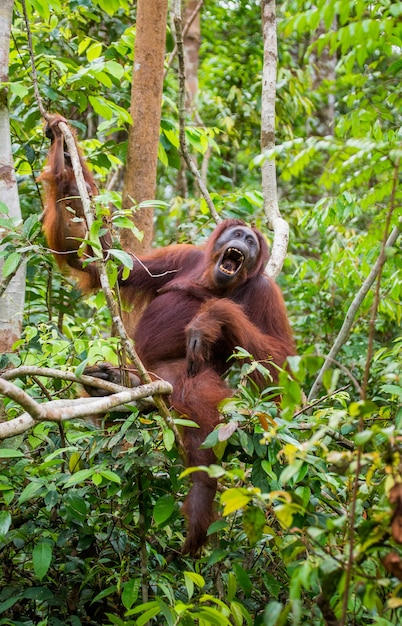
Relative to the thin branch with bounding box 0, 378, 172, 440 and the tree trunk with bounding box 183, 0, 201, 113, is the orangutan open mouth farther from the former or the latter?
the tree trunk with bounding box 183, 0, 201, 113

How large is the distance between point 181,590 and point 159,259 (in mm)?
2161

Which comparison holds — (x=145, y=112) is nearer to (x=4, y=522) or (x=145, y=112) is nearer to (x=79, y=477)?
(x=79, y=477)

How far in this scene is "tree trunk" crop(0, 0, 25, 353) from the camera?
12.1ft

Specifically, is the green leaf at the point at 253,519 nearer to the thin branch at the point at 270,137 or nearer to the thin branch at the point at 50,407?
the thin branch at the point at 50,407

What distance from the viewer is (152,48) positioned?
471 cm

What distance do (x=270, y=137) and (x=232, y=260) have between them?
2.98ft

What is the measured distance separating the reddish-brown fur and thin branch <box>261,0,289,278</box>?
0.64 ft

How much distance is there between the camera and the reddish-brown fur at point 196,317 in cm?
386

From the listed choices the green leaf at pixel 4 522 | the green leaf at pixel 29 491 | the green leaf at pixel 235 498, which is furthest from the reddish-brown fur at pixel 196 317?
the green leaf at pixel 235 498

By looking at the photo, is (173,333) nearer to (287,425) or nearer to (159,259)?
(159,259)

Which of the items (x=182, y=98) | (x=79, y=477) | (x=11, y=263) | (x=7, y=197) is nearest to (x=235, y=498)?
(x=79, y=477)

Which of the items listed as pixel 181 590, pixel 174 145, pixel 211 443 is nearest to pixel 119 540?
pixel 181 590

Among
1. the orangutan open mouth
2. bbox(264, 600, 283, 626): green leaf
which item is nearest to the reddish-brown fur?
the orangutan open mouth

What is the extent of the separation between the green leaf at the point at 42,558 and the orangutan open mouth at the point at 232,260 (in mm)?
2073
